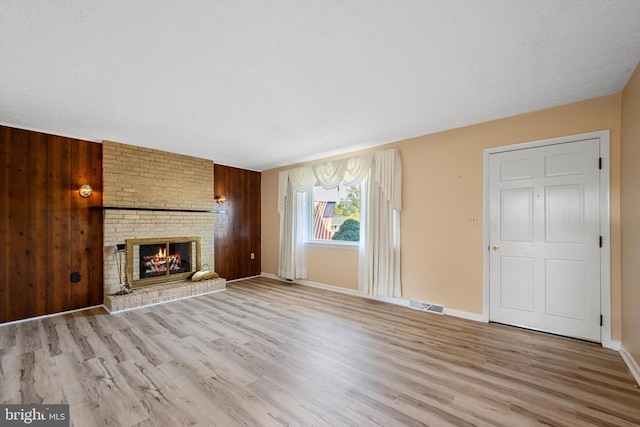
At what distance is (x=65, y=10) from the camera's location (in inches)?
62.2

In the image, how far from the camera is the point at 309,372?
2281 mm

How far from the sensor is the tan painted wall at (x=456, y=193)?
278 cm

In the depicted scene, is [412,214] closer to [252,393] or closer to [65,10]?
[252,393]

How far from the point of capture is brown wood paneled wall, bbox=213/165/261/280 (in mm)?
5567

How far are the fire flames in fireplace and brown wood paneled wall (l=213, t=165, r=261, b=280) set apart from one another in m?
0.77

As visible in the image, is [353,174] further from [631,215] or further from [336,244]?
[631,215]

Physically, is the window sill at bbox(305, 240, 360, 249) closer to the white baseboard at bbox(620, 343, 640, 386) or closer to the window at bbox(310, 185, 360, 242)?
the window at bbox(310, 185, 360, 242)

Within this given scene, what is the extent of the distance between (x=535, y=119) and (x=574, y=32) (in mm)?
1497

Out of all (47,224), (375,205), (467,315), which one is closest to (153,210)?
(47,224)

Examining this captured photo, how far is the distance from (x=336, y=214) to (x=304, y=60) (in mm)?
3326

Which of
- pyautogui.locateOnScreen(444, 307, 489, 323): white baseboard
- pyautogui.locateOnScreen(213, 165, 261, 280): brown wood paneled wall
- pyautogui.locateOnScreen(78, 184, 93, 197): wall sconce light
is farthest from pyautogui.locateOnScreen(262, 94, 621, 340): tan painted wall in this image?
pyautogui.locateOnScreen(78, 184, 93, 197): wall sconce light

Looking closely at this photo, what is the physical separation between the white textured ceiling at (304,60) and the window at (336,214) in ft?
5.70

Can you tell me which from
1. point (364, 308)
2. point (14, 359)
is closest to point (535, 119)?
point (364, 308)

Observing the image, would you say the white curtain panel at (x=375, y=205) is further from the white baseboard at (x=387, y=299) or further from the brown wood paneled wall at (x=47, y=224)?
the brown wood paneled wall at (x=47, y=224)
